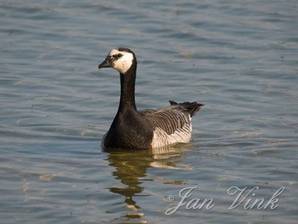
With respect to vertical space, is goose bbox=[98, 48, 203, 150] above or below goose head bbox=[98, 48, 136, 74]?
below

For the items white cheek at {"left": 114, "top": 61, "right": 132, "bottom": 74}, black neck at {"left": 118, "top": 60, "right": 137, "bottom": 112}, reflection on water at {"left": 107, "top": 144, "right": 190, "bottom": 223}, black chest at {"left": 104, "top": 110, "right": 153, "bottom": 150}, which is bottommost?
reflection on water at {"left": 107, "top": 144, "right": 190, "bottom": 223}

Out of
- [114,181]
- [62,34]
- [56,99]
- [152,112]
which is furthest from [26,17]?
[114,181]

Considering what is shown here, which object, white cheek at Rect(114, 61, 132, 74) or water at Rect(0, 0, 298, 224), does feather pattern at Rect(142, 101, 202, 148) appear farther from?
white cheek at Rect(114, 61, 132, 74)

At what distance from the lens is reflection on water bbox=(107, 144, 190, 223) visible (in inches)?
464

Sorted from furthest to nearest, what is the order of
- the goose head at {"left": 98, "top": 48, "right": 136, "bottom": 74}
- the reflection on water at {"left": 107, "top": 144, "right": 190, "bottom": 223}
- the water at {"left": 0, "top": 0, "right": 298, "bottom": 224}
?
the goose head at {"left": 98, "top": 48, "right": 136, "bottom": 74} < the water at {"left": 0, "top": 0, "right": 298, "bottom": 224} < the reflection on water at {"left": 107, "top": 144, "right": 190, "bottom": 223}

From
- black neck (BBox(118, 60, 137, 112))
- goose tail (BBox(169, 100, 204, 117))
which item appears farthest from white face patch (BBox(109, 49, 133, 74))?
goose tail (BBox(169, 100, 204, 117))

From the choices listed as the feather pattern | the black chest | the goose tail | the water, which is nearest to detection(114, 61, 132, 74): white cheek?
the black chest

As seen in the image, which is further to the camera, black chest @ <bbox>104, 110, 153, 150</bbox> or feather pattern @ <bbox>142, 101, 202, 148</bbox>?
feather pattern @ <bbox>142, 101, 202, 148</bbox>

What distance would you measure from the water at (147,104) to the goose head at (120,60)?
1.34 m

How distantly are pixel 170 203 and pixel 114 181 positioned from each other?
147 cm

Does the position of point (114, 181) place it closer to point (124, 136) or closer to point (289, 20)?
point (124, 136)

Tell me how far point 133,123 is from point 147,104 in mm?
2246

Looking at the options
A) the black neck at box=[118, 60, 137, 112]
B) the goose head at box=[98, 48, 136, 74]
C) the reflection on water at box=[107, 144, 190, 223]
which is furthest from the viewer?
the black neck at box=[118, 60, 137, 112]

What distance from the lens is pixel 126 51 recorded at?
15.1 metres
